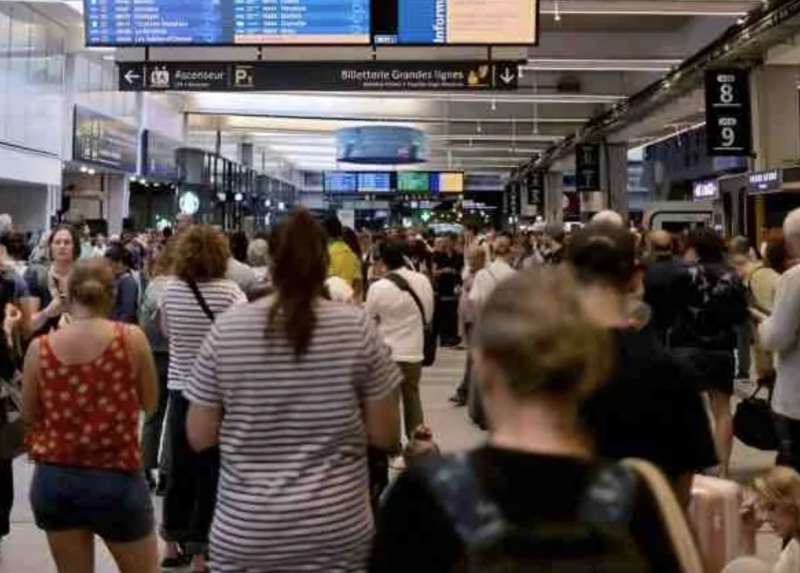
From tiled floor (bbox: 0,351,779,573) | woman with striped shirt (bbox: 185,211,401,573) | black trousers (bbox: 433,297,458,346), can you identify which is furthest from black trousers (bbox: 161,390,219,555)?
black trousers (bbox: 433,297,458,346)

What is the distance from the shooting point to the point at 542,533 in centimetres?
129

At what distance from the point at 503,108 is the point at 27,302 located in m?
16.8

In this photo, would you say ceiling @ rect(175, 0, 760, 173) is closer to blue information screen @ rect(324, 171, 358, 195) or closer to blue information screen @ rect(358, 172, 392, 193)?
blue information screen @ rect(324, 171, 358, 195)

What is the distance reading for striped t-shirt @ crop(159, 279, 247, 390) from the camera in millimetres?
4270

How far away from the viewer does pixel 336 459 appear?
2328 mm

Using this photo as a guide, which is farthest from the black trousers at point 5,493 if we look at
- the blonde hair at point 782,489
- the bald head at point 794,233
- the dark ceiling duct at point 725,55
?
the dark ceiling duct at point 725,55

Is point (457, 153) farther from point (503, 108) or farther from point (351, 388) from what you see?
point (351, 388)

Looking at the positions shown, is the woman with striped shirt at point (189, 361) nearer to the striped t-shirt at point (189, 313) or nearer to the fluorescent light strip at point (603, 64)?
the striped t-shirt at point (189, 313)

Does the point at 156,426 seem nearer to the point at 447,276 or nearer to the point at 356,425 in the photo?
the point at 356,425

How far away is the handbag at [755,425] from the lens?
17.9ft

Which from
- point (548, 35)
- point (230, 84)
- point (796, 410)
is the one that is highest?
point (548, 35)

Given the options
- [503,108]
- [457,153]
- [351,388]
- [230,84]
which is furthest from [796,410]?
[457,153]

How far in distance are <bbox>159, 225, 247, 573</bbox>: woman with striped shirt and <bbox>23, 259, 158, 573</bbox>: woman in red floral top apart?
101 centimetres

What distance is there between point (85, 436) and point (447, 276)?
1133 centimetres
